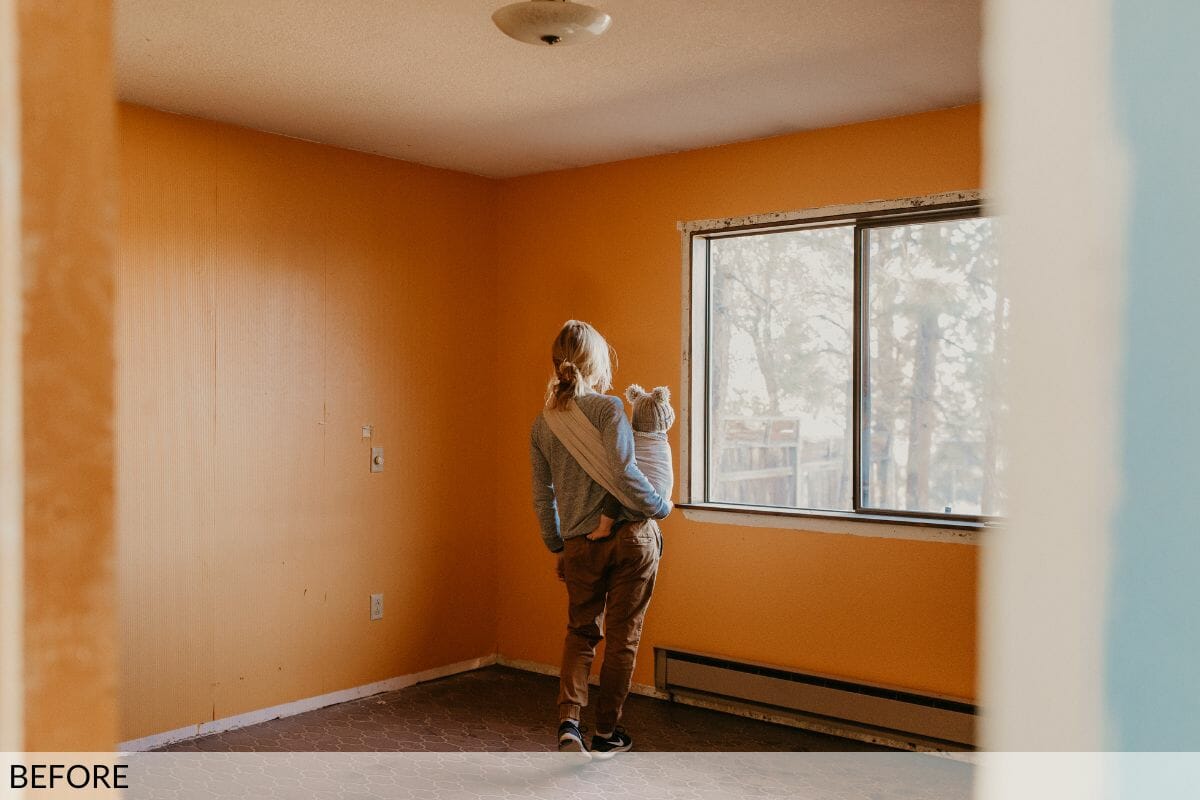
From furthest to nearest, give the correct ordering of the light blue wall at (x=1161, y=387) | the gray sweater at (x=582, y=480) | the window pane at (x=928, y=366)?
the window pane at (x=928, y=366), the gray sweater at (x=582, y=480), the light blue wall at (x=1161, y=387)

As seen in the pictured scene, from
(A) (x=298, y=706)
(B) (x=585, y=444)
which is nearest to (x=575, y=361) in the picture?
(B) (x=585, y=444)

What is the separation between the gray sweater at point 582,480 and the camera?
3180 mm

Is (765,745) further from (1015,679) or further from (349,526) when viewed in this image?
(1015,679)

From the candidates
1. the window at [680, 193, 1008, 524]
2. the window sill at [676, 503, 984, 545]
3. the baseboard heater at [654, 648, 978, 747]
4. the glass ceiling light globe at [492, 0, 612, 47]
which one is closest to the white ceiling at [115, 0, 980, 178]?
the glass ceiling light globe at [492, 0, 612, 47]

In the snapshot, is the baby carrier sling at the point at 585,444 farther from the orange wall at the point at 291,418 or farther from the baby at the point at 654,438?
the orange wall at the point at 291,418

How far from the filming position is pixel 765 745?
3.61 metres

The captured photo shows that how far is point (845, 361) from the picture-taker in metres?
3.82

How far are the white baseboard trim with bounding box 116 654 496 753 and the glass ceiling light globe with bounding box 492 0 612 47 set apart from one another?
247cm

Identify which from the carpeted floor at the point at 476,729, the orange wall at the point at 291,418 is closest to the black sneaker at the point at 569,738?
the carpeted floor at the point at 476,729

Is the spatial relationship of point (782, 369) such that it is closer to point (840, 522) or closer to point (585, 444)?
point (840, 522)

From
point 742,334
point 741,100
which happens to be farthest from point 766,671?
point 741,100

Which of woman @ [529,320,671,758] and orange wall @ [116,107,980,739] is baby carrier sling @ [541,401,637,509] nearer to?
woman @ [529,320,671,758]

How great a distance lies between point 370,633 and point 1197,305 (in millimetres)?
4124

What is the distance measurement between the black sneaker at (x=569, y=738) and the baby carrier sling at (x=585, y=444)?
0.74 m
